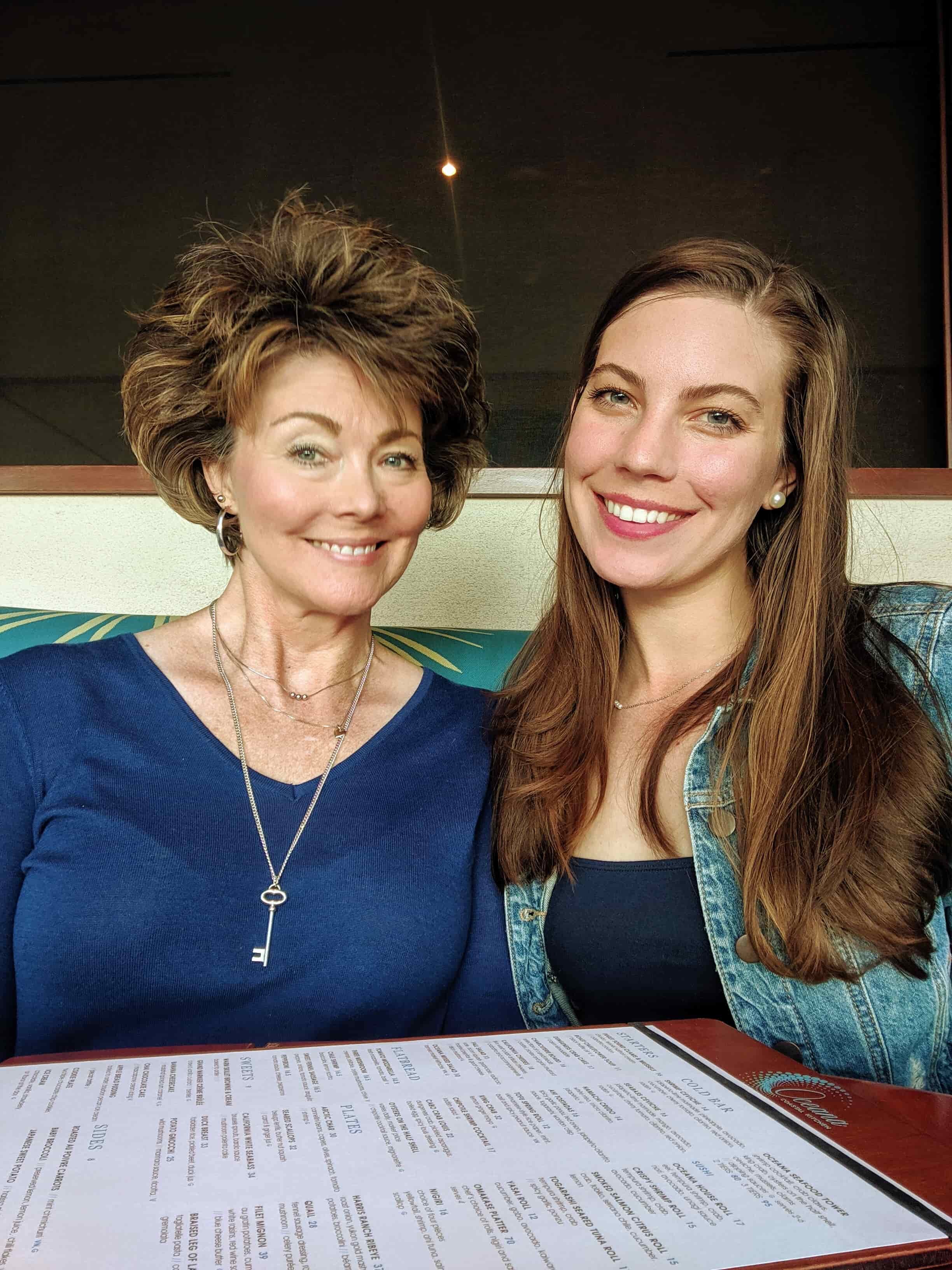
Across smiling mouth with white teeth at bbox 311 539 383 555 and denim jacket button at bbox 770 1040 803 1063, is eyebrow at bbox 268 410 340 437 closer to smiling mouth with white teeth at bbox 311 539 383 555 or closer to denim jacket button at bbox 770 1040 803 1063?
smiling mouth with white teeth at bbox 311 539 383 555

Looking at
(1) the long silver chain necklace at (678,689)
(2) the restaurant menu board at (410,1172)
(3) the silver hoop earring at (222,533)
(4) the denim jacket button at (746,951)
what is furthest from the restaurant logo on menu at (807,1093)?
(3) the silver hoop earring at (222,533)

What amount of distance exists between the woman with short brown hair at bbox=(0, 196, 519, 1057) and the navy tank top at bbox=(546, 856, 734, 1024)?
0.37ft

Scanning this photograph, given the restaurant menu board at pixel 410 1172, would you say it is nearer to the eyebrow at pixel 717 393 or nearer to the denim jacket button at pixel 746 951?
the denim jacket button at pixel 746 951

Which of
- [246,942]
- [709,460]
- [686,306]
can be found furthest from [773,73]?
[246,942]

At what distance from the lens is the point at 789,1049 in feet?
3.39

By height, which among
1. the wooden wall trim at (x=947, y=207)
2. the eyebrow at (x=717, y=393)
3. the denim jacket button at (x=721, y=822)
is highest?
the wooden wall trim at (x=947, y=207)

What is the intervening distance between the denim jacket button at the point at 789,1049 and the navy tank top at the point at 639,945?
6 cm

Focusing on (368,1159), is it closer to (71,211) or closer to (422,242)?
(422,242)

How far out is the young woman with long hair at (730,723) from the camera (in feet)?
3.44

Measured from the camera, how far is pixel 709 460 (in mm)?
1158

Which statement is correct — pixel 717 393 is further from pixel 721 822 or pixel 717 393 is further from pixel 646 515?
pixel 721 822

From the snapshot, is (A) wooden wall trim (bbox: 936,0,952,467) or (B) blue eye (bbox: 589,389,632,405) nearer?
(B) blue eye (bbox: 589,389,632,405)

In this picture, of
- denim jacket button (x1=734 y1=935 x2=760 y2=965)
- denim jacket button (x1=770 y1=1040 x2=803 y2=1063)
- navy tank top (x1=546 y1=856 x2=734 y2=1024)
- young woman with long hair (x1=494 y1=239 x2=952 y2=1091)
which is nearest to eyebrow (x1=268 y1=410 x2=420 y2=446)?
young woman with long hair (x1=494 y1=239 x2=952 y2=1091)

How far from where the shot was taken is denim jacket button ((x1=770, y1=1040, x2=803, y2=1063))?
104 cm
